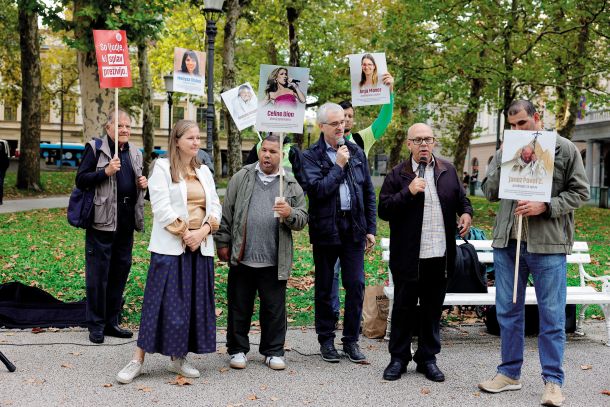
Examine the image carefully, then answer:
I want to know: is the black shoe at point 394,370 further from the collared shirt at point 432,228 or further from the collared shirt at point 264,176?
the collared shirt at point 264,176

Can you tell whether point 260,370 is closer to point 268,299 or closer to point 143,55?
point 268,299

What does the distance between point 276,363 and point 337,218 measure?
1.40 meters

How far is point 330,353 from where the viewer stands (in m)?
6.65

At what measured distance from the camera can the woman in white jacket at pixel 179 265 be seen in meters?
5.88

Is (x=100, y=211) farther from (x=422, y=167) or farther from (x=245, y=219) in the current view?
(x=422, y=167)

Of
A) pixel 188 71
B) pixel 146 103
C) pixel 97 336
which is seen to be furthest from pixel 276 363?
pixel 146 103

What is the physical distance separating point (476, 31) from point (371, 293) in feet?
49.5

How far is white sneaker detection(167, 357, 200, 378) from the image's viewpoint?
→ 601 centimetres

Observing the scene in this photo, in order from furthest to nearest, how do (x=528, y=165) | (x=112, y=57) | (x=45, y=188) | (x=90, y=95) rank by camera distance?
(x=45, y=188) < (x=90, y=95) < (x=112, y=57) < (x=528, y=165)

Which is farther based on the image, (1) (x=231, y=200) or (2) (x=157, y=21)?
(2) (x=157, y=21)

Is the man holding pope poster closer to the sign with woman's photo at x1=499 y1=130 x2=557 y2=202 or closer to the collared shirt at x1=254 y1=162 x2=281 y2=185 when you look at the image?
the sign with woman's photo at x1=499 y1=130 x2=557 y2=202

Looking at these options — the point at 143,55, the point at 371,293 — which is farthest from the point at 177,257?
the point at 143,55

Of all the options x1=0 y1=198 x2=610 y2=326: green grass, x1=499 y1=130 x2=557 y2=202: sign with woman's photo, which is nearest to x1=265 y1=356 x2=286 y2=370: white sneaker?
x1=0 y1=198 x2=610 y2=326: green grass

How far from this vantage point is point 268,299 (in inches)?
257
